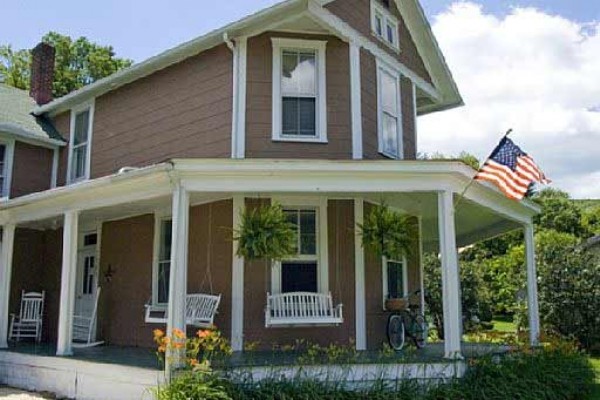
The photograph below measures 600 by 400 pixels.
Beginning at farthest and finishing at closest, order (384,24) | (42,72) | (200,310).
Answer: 1. (42,72)
2. (384,24)
3. (200,310)

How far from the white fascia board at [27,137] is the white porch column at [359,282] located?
7.18 m

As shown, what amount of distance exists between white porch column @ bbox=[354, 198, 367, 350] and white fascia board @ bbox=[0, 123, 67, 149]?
7.18 meters

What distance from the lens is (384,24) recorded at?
11.9 m

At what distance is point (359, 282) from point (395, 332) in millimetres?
984

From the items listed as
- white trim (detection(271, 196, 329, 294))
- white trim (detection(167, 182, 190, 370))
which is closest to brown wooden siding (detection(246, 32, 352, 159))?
white trim (detection(271, 196, 329, 294))

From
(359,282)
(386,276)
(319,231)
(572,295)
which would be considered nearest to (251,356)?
(359,282)

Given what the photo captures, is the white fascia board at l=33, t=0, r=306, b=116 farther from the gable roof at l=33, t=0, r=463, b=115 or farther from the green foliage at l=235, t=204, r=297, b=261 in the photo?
the green foliage at l=235, t=204, r=297, b=261

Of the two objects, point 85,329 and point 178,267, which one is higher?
point 178,267

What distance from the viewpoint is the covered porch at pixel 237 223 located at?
26.1ft

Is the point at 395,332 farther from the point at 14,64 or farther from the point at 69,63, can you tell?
the point at 14,64

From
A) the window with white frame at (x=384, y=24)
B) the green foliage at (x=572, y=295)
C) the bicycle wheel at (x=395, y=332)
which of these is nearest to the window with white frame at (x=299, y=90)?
the window with white frame at (x=384, y=24)

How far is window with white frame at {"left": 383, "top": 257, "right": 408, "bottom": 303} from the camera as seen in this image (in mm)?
10383

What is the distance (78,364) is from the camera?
8750mm

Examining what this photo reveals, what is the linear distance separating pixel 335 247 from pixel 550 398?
3.69 metres
